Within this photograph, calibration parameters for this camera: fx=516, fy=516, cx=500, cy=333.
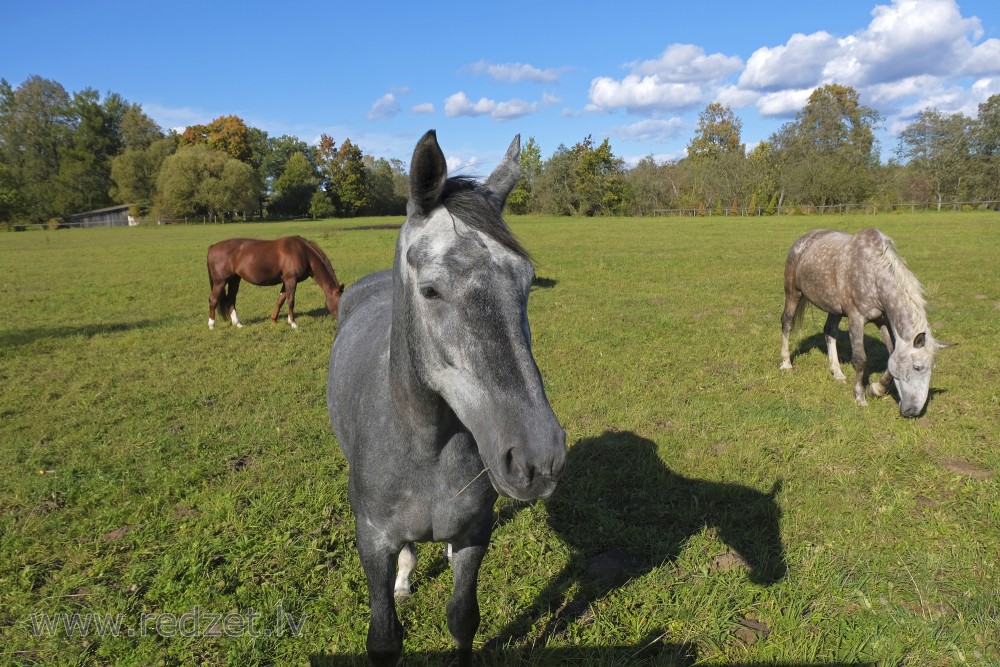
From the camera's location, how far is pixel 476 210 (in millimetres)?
1602

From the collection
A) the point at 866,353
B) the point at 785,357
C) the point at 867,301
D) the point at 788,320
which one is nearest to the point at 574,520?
the point at 867,301

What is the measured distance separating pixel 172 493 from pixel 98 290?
12.9 metres

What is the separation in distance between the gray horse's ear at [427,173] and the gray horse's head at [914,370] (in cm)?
609

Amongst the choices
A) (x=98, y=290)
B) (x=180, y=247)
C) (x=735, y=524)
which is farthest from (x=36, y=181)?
(x=735, y=524)

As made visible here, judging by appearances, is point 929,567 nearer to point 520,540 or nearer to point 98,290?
point 520,540

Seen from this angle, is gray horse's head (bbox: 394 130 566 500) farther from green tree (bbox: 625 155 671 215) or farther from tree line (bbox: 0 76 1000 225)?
green tree (bbox: 625 155 671 215)

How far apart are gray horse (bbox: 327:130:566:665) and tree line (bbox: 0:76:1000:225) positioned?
166 feet

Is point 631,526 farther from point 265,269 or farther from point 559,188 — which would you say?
point 559,188

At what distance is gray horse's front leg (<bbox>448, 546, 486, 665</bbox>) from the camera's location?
233cm

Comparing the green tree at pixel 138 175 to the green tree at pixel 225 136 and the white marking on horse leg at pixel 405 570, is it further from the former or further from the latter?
the white marking on horse leg at pixel 405 570

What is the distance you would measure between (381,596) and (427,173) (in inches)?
71.9

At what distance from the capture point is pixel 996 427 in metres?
5.34

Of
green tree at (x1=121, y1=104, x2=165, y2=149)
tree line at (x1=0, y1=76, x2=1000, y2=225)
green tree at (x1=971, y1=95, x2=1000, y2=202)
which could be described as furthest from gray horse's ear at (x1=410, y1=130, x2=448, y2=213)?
green tree at (x1=121, y1=104, x2=165, y2=149)

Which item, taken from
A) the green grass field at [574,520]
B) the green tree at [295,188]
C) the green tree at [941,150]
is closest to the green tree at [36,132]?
the green tree at [295,188]
